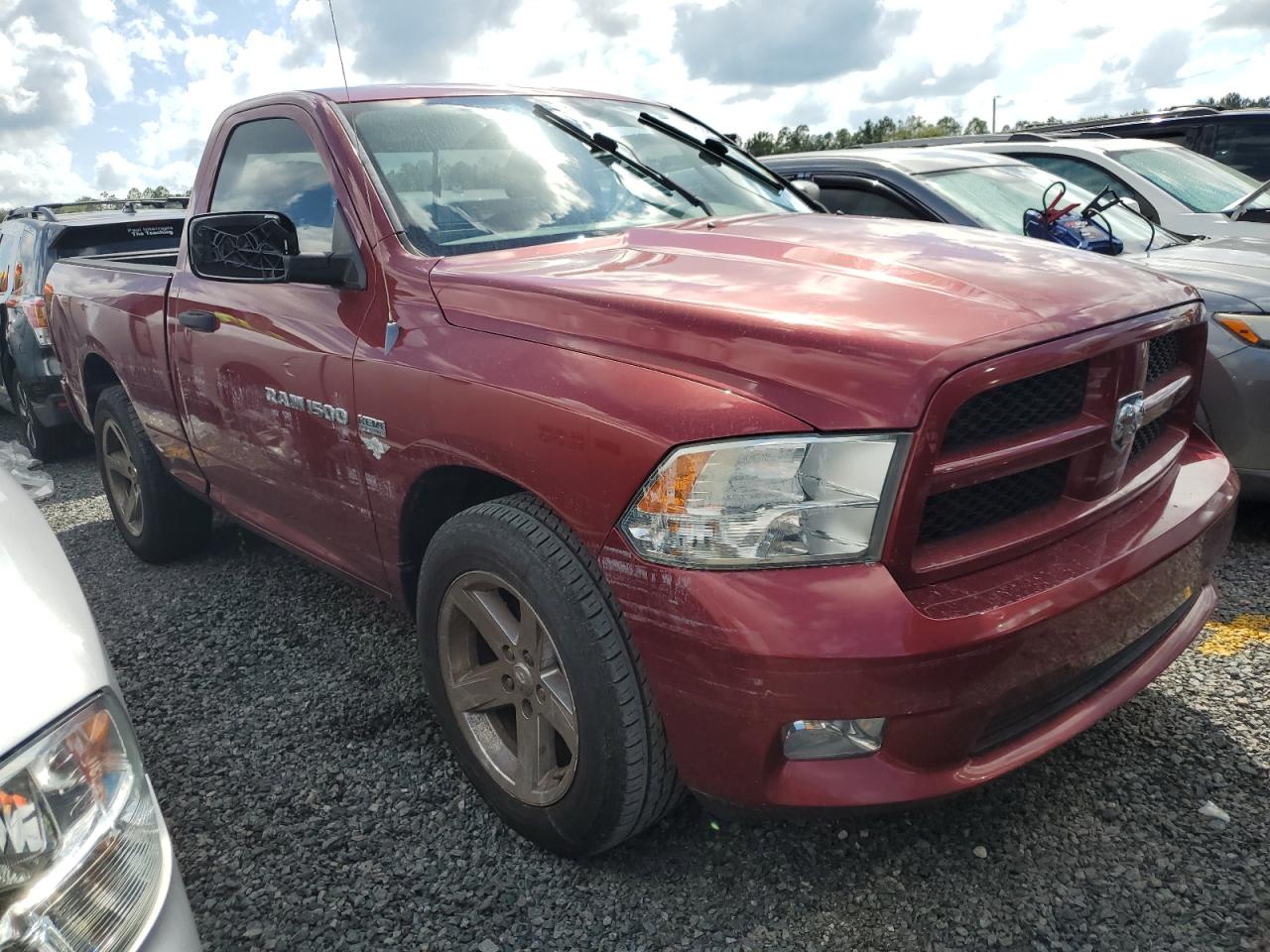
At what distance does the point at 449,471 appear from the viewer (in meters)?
2.35

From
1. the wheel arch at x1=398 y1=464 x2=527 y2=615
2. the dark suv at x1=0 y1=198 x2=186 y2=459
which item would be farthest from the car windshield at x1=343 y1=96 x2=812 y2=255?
the dark suv at x1=0 y1=198 x2=186 y2=459

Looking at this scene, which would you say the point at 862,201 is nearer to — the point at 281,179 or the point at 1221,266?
the point at 1221,266

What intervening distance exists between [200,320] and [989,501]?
257 centimetres

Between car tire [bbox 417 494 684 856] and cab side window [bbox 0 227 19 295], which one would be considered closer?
car tire [bbox 417 494 684 856]

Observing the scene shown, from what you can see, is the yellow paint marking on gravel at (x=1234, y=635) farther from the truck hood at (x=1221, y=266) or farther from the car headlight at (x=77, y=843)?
the car headlight at (x=77, y=843)

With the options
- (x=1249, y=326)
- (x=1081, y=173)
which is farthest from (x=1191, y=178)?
(x=1249, y=326)

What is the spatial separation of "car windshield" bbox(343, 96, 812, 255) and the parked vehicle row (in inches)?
68.3

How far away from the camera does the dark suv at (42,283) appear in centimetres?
664

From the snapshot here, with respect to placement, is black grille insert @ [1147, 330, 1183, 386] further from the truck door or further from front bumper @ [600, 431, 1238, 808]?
the truck door

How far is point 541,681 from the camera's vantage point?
217 cm

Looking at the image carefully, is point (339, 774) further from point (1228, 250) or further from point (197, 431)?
point (1228, 250)

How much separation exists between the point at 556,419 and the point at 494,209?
1012mm

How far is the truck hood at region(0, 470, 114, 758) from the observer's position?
1.18 meters

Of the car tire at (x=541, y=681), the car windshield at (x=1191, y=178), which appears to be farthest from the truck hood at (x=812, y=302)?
the car windshield at (x=1191, y=178)
